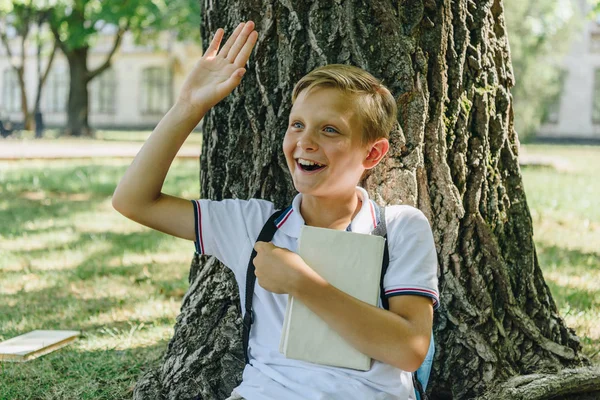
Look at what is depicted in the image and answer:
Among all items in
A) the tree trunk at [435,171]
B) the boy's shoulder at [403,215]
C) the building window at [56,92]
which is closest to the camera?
the boy's shoulder at [403,215]

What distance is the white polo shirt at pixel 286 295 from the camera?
2.16 metres

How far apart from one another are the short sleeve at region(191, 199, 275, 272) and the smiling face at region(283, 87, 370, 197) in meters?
0.26

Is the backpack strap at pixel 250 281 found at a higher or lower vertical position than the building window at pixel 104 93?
higher

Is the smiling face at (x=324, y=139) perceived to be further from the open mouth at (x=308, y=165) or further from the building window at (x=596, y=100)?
the building window at (x=596, y=100)

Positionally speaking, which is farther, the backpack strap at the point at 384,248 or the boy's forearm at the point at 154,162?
the boy's forearm at the point at 154,162

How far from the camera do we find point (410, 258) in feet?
7.34

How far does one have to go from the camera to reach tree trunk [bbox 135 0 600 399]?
272 cm

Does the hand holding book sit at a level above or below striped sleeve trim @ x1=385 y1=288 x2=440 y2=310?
above

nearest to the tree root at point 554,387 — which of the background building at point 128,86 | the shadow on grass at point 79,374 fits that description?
the shadow on grass at point 79,374

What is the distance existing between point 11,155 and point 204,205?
14056 millimetres

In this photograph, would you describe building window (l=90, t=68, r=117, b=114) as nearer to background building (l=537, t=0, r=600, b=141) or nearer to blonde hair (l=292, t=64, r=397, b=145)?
background building (l=537, t=0, r=600, b=141)

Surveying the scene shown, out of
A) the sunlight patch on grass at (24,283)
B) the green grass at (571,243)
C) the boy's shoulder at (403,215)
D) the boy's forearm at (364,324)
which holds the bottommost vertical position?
the sunlight patch on grass at (24,283)

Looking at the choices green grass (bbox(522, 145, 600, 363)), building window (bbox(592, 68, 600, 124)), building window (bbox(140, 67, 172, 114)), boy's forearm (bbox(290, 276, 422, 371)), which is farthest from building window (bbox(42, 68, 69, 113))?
boy's forearm (bbox(290, 276, 422, 371))

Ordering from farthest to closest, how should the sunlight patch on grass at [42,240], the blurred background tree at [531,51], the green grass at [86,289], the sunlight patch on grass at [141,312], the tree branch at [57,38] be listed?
the tree branch at [57,38]
the blurred background tree at [531,51]
the sunlight patch on grass at [42,240]
the sunlight patch on grass at [141,312]
the green grass at [86,289]
